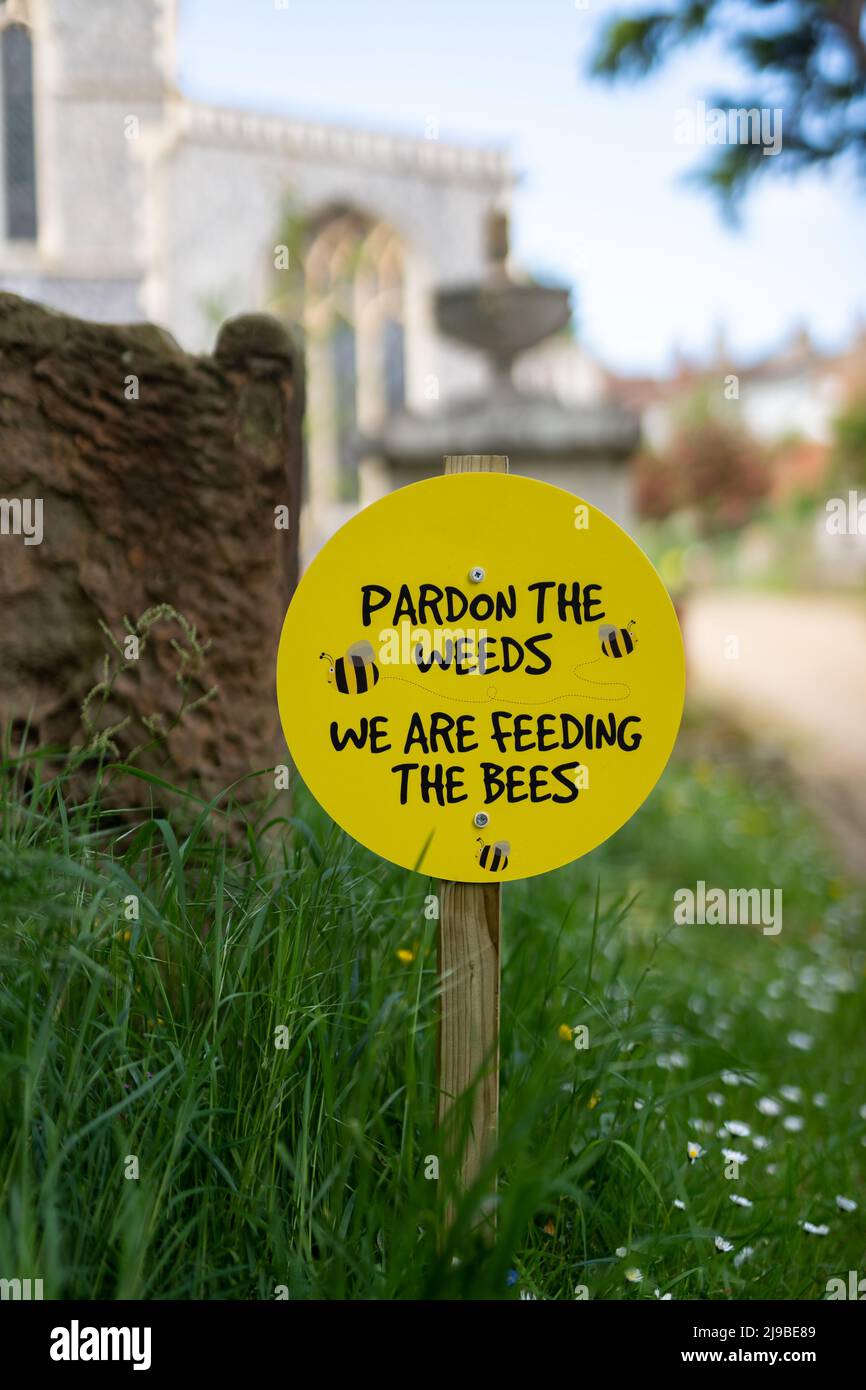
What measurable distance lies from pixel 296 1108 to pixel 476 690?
0.65 meters

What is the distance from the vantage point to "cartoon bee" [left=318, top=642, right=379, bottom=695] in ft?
5.16

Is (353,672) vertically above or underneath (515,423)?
underneath

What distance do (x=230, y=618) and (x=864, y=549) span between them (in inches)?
826

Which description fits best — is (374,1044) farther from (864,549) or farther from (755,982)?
(864,549)

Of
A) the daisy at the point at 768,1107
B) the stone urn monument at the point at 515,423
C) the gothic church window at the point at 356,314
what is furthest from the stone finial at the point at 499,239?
the gothic church window at the point at 356,314

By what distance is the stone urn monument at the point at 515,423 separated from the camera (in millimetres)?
6188

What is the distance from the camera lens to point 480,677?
61.7 inches

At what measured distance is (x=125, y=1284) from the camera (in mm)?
1262

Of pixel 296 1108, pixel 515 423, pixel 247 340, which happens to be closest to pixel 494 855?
pixel 296 1108

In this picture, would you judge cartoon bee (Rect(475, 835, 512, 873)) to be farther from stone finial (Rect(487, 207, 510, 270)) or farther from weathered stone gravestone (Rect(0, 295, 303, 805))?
stone finial (Rect(487, 207, 510, 270))

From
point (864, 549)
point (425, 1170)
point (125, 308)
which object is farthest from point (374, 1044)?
point (864, 549)

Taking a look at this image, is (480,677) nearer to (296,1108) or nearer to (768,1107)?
(296,1108)

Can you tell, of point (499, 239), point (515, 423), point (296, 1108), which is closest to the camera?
point (296, 1108)

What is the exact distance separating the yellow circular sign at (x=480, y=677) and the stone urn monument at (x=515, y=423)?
4.65 metres
